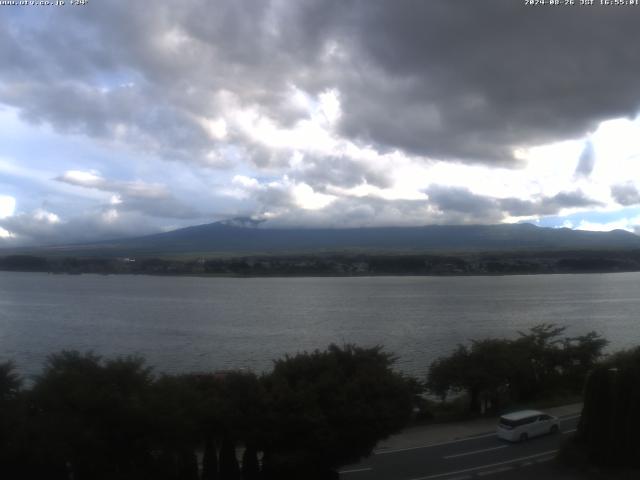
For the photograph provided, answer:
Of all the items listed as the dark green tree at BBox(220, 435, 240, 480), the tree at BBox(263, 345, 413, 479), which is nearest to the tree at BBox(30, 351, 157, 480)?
the dark green tree at BBox(220, 435, 240, 480)

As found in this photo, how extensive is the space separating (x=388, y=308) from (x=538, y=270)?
6804cm

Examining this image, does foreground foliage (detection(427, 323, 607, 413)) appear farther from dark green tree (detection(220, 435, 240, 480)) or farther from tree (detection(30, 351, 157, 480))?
tree (detection(30, 351, 157, 480))

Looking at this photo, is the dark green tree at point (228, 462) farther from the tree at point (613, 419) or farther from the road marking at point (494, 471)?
the tree at point (613, 419)

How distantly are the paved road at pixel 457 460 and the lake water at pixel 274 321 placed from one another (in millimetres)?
12909

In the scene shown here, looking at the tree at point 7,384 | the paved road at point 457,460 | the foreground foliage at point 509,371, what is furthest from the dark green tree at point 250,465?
the foreground foliage at point 509,371

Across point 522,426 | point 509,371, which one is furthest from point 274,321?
point 522,426

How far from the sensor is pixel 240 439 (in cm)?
1120

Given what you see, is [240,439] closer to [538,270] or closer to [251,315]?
[251,315]

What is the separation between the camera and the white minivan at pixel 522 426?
14.6 meters

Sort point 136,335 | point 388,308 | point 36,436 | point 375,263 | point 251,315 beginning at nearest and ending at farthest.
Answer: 1. point 36,436
2. point 136,335
3. point 251,315
4. point 388,308
5. point 375,263

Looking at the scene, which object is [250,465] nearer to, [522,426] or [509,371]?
[522,426]

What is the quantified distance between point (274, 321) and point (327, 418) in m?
37.8

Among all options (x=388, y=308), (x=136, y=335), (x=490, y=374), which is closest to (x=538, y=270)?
(x=388, y=308)

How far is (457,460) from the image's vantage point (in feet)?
44.3
